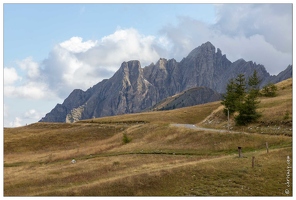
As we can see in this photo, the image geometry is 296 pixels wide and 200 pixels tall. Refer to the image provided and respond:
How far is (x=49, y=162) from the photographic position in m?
63.6

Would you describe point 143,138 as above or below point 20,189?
above

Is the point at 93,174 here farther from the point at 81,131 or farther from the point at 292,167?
the point at 81,131

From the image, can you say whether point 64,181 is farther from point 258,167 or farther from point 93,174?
point 258,167

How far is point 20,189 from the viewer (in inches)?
1487

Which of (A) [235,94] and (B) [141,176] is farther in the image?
(A) [235,94]

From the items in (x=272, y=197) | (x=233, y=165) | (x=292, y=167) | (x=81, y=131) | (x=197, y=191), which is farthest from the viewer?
(x=81, y=131)

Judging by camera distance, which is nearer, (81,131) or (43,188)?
(43,188)

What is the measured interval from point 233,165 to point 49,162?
40785 mm

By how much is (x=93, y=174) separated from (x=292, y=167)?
24.2 meters

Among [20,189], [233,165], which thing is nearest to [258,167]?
[233,165]

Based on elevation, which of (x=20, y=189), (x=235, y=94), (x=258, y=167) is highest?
Answer: (x=235, y=94)

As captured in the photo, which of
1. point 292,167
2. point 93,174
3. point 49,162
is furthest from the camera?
point 49,162

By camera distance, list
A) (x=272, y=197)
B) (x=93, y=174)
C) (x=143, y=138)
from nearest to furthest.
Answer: (x=272, y=197) → (x=93, y=174) → (x=143, y=138)

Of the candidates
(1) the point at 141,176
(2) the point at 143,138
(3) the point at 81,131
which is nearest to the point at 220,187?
(1) the point at 141,176
